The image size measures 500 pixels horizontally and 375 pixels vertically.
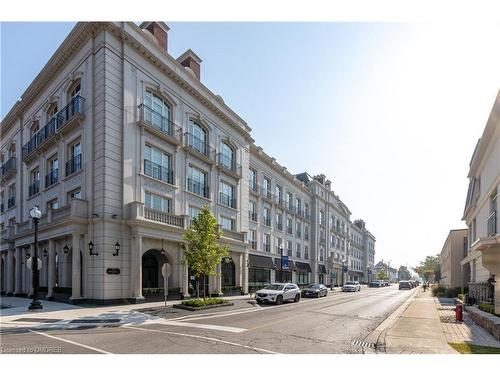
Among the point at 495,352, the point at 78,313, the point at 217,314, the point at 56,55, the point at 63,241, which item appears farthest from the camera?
the point at 56,55

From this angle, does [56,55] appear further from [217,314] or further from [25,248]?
[217,314]

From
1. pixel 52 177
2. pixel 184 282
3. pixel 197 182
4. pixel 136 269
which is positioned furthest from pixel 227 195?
pixel 52 177

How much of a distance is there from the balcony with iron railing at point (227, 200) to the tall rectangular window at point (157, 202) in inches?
276

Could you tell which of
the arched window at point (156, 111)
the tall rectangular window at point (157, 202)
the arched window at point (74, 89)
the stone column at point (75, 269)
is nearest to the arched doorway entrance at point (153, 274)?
the tall rectangular window at point (157, 202)

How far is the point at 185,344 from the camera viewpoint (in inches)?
400

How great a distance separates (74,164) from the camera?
77.2 feet

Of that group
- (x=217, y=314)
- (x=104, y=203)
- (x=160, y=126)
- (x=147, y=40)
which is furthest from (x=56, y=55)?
(x=217, y=314)

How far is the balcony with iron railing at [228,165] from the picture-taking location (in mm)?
31516

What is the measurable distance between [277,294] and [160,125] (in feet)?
46.6

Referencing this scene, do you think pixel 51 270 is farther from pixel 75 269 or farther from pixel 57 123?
pixel 57 123

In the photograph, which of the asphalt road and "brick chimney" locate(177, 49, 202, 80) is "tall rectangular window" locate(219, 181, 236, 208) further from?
the asphalt road

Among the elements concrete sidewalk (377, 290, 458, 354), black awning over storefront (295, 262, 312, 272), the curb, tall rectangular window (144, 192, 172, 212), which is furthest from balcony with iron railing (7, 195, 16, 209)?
black awning over storefront (295, 262, 312, 272)

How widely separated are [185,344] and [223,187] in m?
22.8

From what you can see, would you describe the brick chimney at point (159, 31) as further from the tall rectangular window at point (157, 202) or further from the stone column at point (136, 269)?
the stone column at point (136, 269)
